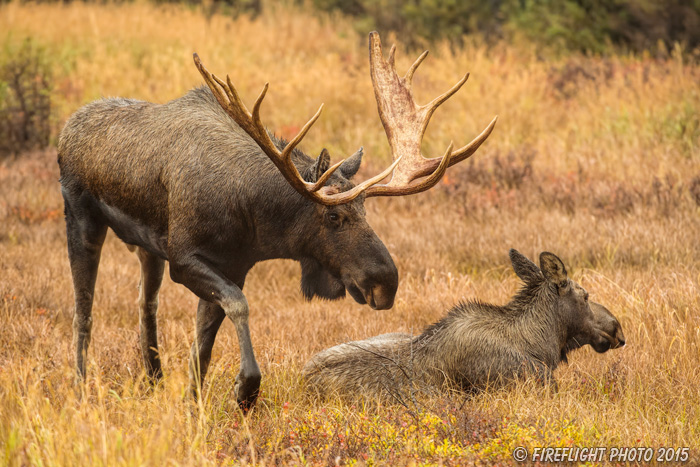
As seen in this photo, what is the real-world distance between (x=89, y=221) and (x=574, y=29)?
1497 centimetres

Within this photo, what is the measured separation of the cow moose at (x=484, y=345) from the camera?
16.5 feet

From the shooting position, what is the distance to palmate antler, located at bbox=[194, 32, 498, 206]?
4316mm

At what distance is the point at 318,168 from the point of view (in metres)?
4.42

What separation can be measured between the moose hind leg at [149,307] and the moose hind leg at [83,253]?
1.28 ft

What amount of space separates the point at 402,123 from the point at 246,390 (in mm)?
1899

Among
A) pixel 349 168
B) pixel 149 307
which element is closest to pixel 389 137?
pixel 349 168

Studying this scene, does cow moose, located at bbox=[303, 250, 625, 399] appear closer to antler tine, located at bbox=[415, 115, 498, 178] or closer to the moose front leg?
the moose front leg

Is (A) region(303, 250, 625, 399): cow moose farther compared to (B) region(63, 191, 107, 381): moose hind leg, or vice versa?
(B) region(63, 191, 107, 381): moose hind leg

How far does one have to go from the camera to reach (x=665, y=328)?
5766 mm

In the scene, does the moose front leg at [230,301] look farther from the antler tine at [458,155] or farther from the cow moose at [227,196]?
the antler tine at [458,155]

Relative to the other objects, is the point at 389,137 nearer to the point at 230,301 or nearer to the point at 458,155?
the point at 458,155

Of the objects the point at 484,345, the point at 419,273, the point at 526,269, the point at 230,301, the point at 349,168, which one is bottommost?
the point at 419,273

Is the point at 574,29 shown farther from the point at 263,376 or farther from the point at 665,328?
the point at 263,376

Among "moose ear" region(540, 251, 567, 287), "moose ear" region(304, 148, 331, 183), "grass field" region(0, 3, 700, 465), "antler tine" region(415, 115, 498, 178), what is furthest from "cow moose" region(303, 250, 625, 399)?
"moose ear" region(304, 148, 331, 183)
